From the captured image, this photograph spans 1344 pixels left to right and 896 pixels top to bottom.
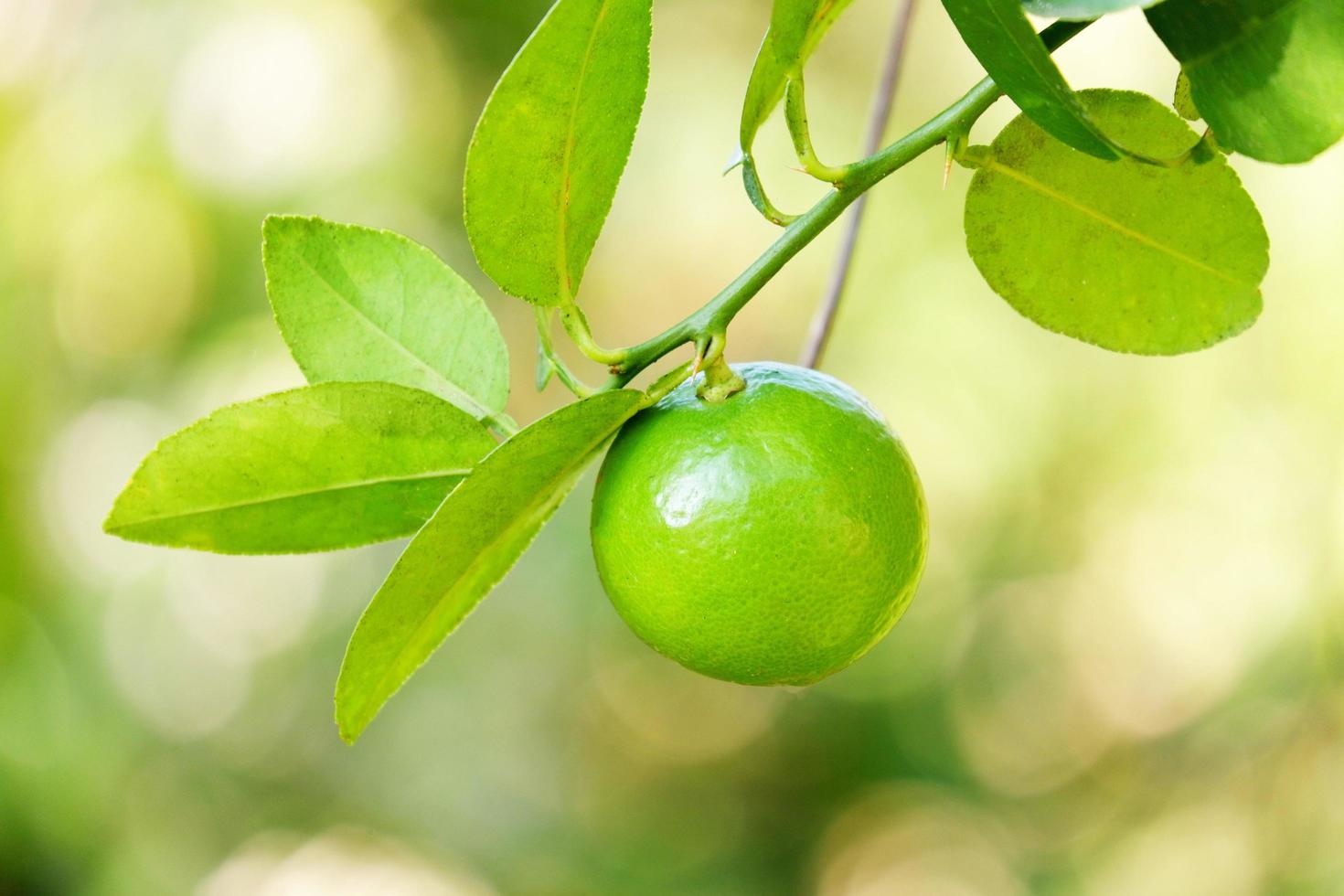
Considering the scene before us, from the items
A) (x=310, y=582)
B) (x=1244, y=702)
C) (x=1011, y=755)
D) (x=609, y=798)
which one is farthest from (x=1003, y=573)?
(x=310, y=582)

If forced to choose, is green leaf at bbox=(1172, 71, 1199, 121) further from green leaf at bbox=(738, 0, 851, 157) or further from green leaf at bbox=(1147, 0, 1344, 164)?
green leaf at bbox=(738, 0, 851, 157)

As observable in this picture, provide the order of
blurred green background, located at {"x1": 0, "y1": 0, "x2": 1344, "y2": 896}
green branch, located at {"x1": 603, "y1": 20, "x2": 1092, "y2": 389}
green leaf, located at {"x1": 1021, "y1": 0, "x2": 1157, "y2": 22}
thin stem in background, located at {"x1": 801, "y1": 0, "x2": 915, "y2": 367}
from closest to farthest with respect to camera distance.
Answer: green leaf, located at {"x1": 1021, "y1": 0, "x2": 1157, "y2": 22}
green branch, located at {"x1": 603, "y1": 20, "x2": 1092, "y2": 389}
thin stem in background, located at {"x1": 801, "y1": 0, "x2": 915, "y2": 367}
blurred green background, located at {"x1": 0, "y1": 0, "x2": 1344, "y2": 896}

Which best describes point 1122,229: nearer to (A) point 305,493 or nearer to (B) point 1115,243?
(B) point 1115,243

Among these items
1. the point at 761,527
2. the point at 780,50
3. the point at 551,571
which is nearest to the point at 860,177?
the point at 780,50

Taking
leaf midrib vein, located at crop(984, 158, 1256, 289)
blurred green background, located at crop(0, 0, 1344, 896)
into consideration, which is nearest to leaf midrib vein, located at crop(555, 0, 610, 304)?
leaf midrib vein, located at crop(984, 158, 1256, 289)

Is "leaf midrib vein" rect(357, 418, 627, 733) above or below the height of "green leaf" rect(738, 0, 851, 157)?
below

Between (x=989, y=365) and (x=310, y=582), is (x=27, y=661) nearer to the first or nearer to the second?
(x=310, y=582)
